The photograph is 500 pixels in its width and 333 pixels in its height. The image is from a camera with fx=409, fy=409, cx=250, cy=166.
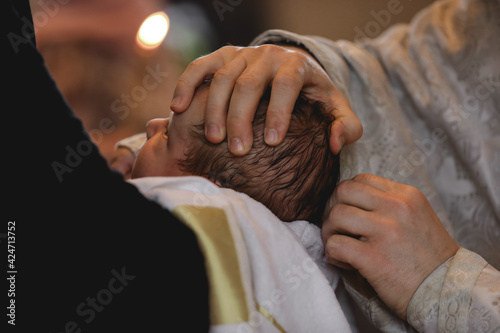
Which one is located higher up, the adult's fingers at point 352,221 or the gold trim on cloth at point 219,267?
the gold trim on cloth at point 219,267

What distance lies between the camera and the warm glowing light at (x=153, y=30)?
170 cm

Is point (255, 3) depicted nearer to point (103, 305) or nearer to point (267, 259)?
point (267, 259)

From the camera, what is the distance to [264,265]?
1.49ft

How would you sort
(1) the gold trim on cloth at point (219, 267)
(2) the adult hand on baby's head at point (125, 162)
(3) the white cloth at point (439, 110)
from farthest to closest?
(2) the adult hand on baby's head at point (125, 162) → (3) the white cloth at point (439, 110) → (1) the gold trim on cloth at point (219, 267)

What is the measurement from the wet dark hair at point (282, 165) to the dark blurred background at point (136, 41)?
3.14 feet

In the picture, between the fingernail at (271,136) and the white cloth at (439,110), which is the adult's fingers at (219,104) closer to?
the fingernail at (271,136)

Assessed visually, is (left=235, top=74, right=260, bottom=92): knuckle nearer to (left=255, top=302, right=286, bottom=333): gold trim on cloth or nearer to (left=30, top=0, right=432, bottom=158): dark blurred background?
(left=255, top=302, right=286, bottom=333): gold trim on cloth

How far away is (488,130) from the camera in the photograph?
2.87 feet

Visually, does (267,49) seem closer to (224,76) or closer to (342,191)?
(224,76)

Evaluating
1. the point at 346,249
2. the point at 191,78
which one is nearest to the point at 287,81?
the point at 191,78

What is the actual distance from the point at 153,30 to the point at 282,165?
1.32m

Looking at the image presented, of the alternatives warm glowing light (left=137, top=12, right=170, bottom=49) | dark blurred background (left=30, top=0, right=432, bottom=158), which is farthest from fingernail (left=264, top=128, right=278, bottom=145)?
warm glowing light (left=137, top=12, right=170, bottom=49)

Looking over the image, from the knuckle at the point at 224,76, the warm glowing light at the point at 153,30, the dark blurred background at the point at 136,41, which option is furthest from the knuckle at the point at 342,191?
the warm glowing light at the point at 153,30

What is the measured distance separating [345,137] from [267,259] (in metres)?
0.28
